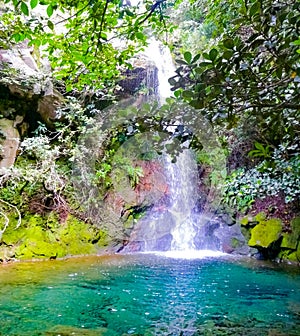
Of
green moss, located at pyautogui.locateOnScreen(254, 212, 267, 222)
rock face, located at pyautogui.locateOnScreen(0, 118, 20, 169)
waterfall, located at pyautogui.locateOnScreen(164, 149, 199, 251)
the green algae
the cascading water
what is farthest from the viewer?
waterfall, located at pyautogui.locateOnScreen(164, 149, 199, 251)

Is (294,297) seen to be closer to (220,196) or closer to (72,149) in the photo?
(220,196)

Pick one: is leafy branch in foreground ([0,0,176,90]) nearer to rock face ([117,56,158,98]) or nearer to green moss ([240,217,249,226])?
green moss ([240,217,249,226])

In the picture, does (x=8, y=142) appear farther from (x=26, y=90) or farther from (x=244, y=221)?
(x=244, y=221)

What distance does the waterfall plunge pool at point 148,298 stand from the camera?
11.7 ft

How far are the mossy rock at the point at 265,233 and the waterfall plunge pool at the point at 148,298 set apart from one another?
0.54 metres

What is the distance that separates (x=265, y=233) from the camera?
7.65 metres

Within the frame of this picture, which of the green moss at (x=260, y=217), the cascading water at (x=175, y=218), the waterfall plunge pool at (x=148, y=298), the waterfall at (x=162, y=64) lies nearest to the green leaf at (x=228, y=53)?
the waterfall plunge pool at (x=148, y=298)

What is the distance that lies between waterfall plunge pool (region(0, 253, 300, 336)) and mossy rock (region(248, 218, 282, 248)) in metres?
0.54

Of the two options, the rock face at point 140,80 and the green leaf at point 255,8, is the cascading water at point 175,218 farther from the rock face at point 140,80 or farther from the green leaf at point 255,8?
the green leaf at point 255,8

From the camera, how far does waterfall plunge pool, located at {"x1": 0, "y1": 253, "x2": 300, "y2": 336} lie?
3564mm

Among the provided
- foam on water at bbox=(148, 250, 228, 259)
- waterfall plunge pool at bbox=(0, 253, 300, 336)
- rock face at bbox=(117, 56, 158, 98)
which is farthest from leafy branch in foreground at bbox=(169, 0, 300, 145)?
rock face at bbox=(117, 56, 158, 98)

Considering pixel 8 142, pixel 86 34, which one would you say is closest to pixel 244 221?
pixel 8 142

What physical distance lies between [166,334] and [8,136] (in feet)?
19.6

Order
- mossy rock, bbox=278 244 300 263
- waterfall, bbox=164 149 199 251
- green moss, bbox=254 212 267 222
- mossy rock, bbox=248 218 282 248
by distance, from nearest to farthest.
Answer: mossy rock, bbox=278 244 300 263 → mossy rock, bbox=248 218 282 248 → green moss, bbox=254 212 267 222 → waterfall, bbox=164 149 199 251
